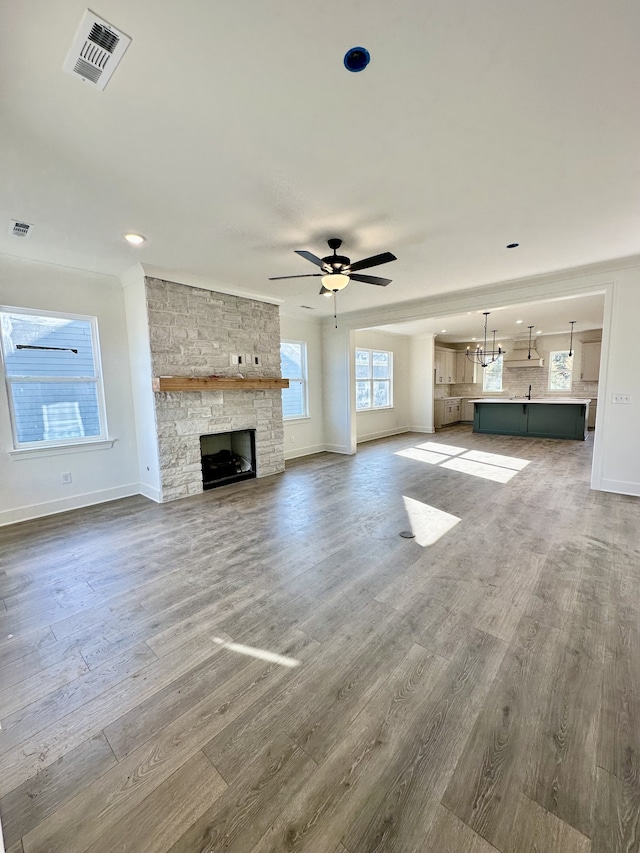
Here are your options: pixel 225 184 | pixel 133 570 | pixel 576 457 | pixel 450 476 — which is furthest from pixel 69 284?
pixel 576 457

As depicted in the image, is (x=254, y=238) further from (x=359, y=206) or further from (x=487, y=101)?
(x=487, y=101)

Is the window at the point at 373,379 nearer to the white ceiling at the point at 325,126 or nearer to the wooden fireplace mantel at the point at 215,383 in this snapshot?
the wooden fireplace mantel at the point at 215,383

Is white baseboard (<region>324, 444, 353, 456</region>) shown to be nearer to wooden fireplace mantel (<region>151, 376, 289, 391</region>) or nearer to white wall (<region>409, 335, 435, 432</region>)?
wooden fireplace mantel (<region>151, 376, 289, 391</region>)

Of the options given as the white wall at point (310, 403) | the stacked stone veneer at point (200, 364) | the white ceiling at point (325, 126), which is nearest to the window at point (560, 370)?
the white wall at point (310, 403)

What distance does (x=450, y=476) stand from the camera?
530cm

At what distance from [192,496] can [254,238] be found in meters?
3.24

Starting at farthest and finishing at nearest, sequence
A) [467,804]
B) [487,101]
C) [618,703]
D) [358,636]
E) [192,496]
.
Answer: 1. [192,496]
2. [358,636]
3. [487,101]
4. [618,703]
5. [467,804]

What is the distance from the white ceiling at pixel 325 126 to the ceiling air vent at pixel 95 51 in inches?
1.3

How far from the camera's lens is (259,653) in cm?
192

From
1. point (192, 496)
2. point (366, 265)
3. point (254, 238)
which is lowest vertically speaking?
point (192, 496)

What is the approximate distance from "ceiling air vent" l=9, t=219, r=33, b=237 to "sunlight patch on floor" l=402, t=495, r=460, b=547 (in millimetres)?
4457

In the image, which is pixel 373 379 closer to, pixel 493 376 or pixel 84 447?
pixel 493 376

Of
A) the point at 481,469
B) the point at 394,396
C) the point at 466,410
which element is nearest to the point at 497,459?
the point at 481,469

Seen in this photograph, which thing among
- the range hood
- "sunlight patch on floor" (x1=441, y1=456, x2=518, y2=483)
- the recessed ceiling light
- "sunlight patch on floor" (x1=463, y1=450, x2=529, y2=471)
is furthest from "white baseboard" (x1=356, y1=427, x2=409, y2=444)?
the recessed ceiling light
